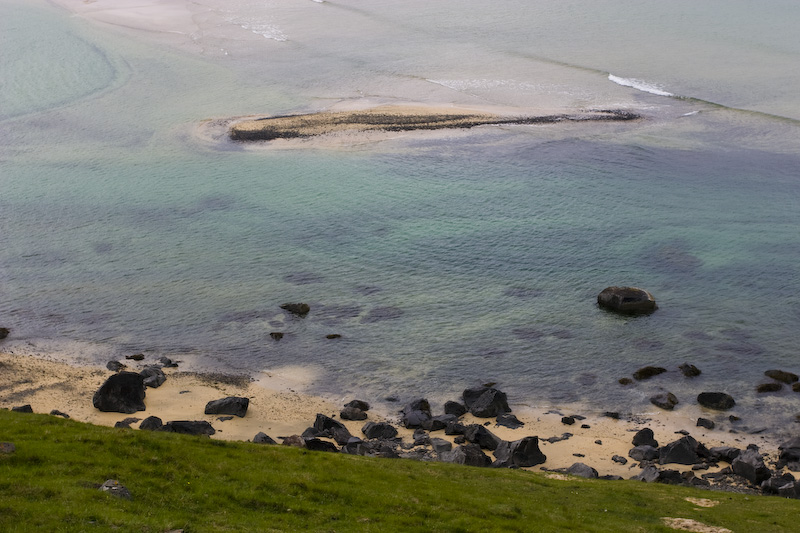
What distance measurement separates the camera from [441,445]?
142ft

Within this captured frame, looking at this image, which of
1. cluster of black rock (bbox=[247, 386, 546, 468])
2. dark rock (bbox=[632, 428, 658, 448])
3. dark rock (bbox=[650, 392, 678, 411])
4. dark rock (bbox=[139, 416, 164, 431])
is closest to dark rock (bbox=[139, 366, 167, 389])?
dark rock (bbox=[139, 416, 164, 431])

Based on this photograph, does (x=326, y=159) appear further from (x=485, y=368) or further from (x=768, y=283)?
(x=768, y=283)

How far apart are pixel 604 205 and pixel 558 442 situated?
38542mm

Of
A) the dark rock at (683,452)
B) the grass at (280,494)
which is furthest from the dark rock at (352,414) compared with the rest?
the dark rock at (683,452)

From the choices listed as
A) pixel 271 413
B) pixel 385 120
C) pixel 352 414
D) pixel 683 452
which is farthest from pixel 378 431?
pixel 385 120

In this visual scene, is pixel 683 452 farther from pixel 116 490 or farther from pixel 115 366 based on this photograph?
pixel 115 366

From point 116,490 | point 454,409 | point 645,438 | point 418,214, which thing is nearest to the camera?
point 116,490

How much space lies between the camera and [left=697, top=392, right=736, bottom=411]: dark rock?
156ft

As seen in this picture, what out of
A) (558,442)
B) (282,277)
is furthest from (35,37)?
(558,442)

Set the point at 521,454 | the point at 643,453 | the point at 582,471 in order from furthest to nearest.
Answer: the point at 643,453 < the point at 521,454 < the point at 582,471

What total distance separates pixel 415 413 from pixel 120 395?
18.0 meters

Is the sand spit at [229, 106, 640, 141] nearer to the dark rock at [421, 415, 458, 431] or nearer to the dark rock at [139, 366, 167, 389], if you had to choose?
the dark rock at [139, 366, 167, 389]

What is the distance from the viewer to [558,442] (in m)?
44.7

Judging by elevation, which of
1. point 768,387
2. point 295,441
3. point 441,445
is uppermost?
point 768,387
